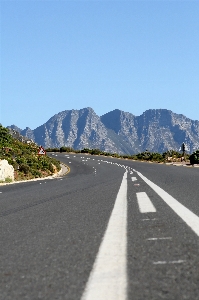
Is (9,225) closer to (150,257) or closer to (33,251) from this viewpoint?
(33,251)

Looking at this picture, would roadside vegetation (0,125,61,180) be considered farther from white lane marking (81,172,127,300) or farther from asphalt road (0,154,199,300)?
white lane marking (81,172,127,300)

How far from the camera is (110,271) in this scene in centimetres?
289

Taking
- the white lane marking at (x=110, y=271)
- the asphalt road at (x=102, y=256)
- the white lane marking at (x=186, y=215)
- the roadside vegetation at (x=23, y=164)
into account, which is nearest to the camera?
the white lane marking at (x=110, y=271)

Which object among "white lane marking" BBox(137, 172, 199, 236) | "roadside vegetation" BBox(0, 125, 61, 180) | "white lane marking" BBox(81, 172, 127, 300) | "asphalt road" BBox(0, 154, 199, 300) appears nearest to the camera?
"white lane marking" BBox(81, 172, 127, 300)

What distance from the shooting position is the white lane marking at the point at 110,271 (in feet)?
7.86

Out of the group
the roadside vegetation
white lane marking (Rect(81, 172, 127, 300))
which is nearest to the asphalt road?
white lane marking (Rect(81, 172, 127, 300))

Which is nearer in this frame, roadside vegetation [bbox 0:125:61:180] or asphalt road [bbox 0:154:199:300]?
asphalt road [bbox 0:154:199:300]

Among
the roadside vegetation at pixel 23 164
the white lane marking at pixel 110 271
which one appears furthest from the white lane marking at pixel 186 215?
the roadside vegetation at pixel 23 164

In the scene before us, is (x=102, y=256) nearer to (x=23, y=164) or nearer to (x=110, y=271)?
(x=110, y=271)

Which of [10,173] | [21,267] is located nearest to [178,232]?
[21,267]

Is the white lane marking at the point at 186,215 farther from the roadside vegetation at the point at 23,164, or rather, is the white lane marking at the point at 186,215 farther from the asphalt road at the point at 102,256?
the roadside vegetation at the point at 23,164

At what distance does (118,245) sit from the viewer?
3.92 metres

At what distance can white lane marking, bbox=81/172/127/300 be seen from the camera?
239cm

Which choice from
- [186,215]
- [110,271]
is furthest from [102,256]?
[186,215]
